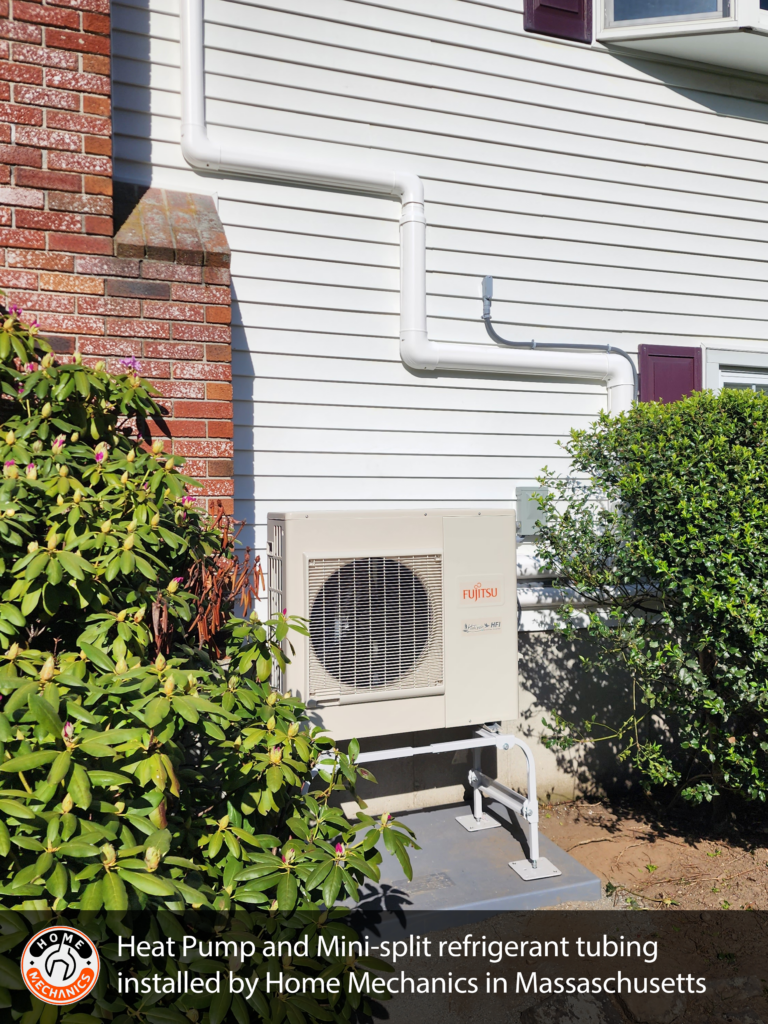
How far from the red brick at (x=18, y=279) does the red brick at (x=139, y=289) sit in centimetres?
26

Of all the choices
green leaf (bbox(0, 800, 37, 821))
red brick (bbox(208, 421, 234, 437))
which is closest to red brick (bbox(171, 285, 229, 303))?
Answer: red brick (bbox(208, 421, 234, 437))

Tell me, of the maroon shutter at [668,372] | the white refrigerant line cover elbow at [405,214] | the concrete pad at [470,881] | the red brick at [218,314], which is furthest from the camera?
the maroon shutter at [668,372]

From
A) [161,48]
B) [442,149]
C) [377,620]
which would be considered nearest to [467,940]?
[377,620]

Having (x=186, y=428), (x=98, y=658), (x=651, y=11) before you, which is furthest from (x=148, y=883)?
(x=651, y=11)

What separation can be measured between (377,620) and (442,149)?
2583mm

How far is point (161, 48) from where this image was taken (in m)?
3.25

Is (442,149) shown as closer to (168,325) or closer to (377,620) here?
(168,325)

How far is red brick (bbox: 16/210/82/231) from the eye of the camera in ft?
8.69

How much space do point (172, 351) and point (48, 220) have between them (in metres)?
0.64

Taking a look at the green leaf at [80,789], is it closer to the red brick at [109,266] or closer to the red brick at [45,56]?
the red brick at [109,266]

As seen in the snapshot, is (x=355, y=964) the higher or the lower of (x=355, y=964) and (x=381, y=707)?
the lower

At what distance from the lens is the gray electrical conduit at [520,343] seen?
12.6ft

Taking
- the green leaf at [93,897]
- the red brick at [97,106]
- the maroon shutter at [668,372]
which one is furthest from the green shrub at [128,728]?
the maroon shutter at [668,372]

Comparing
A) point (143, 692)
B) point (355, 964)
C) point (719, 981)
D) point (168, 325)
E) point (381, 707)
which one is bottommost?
point (719, 981)
